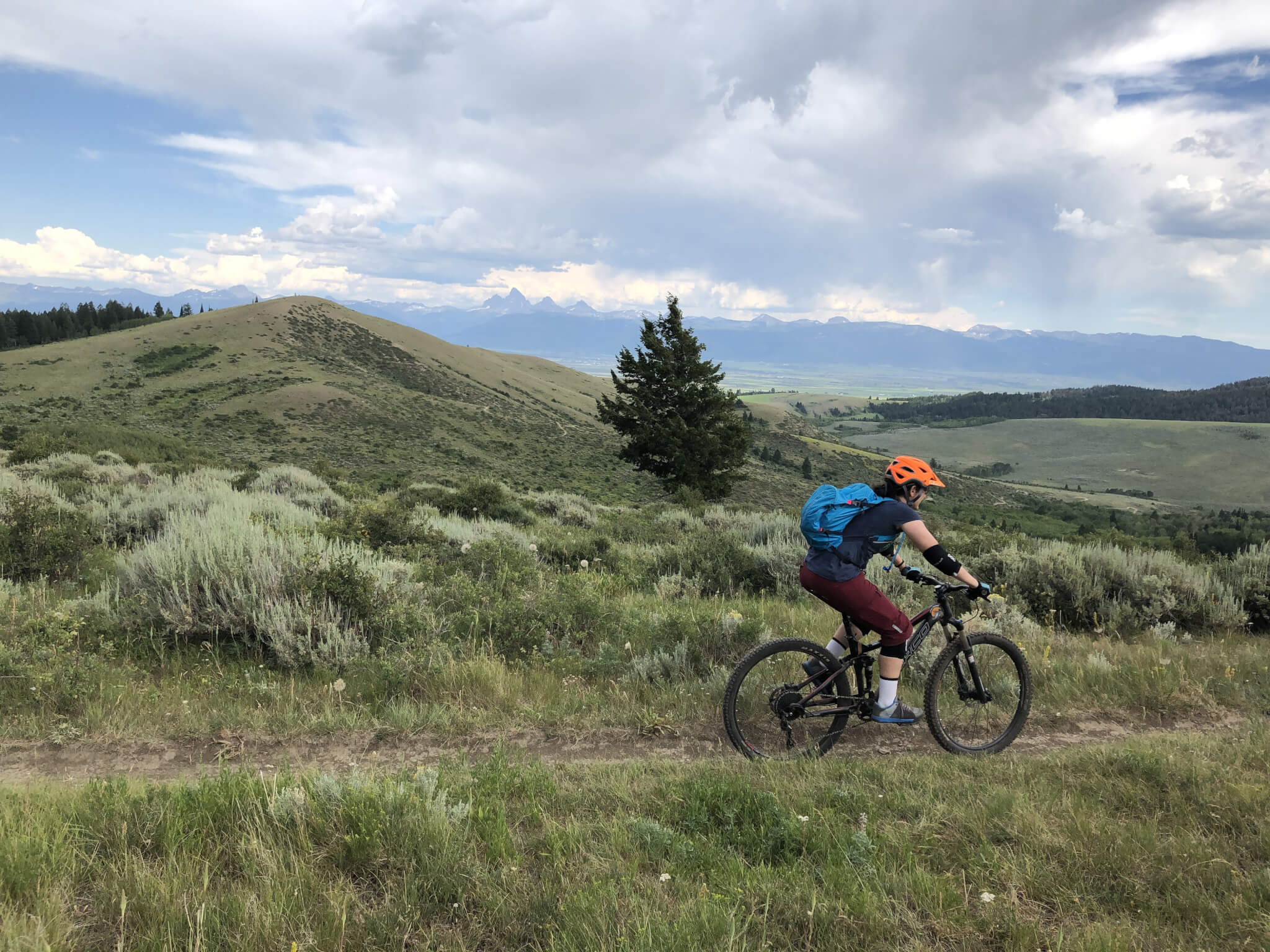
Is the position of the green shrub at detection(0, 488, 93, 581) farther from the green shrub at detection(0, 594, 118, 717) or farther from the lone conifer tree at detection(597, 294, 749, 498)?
the lone conifer tree at detection(597, 294, 749, 498)

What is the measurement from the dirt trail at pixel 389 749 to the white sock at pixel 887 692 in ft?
1.30

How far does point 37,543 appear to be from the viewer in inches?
306

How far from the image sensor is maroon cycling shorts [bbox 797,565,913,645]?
429 centimetres

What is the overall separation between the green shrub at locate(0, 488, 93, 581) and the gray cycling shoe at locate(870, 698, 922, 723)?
895 cm

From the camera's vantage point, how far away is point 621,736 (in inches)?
183

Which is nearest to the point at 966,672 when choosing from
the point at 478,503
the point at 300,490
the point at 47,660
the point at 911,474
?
the point at 911,474

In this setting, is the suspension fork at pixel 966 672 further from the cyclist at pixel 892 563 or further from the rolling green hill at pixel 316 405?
the rolling green hill at pixel 316 405

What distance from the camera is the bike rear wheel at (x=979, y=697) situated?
4543 mm

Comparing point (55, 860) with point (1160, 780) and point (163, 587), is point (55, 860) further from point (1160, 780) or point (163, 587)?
point (1160, 780)

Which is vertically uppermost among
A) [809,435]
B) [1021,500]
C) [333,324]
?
[333,324]

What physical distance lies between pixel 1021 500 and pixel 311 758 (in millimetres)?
118815

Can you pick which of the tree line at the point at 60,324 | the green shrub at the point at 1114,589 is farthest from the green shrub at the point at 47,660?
the tree line at the point at 60,324

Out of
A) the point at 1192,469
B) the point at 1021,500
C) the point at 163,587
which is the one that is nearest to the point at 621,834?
the point at 163,587

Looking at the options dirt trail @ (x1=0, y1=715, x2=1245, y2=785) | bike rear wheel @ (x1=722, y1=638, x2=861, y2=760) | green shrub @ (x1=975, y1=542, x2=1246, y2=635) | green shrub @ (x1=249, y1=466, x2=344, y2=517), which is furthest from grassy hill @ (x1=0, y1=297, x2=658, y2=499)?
bike rear wheel @ (x1=722, y1=638, x2=861, y2=760)
